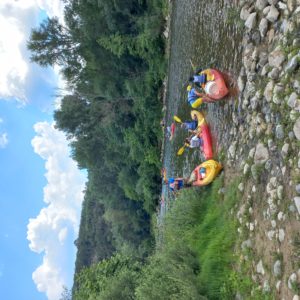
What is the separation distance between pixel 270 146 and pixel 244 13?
11.2 ft

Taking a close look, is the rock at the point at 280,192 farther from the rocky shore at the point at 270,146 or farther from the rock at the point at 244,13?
the rock at the point at 244,13

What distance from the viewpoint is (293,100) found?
20.8 feet

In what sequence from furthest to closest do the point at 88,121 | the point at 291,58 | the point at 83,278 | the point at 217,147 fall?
the point at 88,121 < the point at 83,278 < the point at 217,147 < the point at 291,58

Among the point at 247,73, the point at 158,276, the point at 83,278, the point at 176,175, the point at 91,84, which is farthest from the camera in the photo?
the point at 91,84

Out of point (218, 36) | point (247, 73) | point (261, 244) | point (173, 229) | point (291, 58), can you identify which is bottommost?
point (261, 244)

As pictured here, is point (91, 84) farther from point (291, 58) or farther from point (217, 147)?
point (291, 58)

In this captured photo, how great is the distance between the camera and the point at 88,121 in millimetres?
29344

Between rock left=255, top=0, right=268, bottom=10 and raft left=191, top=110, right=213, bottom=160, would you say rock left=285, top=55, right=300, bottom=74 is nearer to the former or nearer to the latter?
rock left=255, top=0, right=268, bottom=10

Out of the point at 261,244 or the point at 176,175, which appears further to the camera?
the point at 176,175

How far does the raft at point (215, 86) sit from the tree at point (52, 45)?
1760 cm

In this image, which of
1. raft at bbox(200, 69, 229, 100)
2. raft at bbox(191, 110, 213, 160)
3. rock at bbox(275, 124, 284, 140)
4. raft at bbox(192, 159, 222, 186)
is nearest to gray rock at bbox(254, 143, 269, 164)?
rock at bbox(275, 124, 284, 140)

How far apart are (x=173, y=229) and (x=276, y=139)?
4.96m

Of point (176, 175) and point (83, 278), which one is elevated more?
point (176, 175)

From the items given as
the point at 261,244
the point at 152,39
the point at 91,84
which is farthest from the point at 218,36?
the point at 91,84
